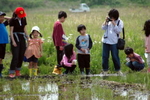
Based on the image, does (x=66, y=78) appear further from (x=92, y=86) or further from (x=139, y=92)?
(x=139, y=92)

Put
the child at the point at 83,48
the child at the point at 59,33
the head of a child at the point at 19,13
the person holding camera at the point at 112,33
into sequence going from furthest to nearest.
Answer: the child at the point at 59,33, the child at the point at 83,48, the person holding camera at the point at 112,33, the head of a child at the point at 19,13

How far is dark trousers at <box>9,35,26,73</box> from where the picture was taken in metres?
8.62

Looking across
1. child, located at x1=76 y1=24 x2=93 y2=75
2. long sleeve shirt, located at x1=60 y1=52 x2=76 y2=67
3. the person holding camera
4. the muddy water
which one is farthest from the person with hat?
the person holding camera

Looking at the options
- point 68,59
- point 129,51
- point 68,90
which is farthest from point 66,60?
point 68,90

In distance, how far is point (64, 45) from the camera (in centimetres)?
917

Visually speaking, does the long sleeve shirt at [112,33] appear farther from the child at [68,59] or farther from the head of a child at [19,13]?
the head of a child at [19,13]

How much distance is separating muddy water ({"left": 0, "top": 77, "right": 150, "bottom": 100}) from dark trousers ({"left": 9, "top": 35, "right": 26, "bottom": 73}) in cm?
68

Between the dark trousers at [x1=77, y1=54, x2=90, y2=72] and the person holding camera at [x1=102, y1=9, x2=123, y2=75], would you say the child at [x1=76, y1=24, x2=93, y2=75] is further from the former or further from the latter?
the person holding camera at [x1=102, y1=9, x2=123, y2=75]

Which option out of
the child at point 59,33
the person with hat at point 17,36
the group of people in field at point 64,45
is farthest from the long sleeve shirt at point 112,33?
the person with hat at point 17,36

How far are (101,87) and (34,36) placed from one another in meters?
2.41

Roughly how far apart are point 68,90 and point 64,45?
2.19 m

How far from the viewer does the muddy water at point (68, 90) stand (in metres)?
6.55

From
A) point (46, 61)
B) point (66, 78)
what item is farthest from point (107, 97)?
point (46, 61)

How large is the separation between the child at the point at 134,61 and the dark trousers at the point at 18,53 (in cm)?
234
